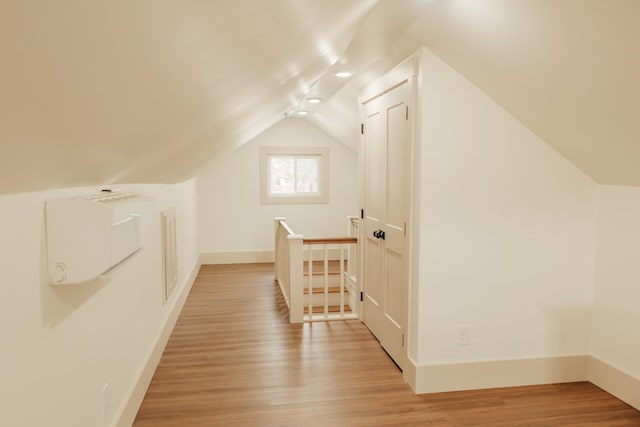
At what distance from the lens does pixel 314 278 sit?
6.29m

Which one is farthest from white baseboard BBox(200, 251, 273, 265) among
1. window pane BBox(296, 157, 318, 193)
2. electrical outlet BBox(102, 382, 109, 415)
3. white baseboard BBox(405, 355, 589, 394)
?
electrical outlet BBox(102, 382, 109, 415)

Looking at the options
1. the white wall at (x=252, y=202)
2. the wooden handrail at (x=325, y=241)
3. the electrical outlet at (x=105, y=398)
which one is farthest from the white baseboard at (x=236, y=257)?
the electrical outlet at (x=105, y=398)

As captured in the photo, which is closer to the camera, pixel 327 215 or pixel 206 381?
pixel 206 381

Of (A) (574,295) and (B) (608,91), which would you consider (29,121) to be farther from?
(A) (574,295)

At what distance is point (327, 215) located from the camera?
774cm

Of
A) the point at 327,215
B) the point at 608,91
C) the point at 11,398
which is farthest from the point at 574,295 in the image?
the point at 327,215

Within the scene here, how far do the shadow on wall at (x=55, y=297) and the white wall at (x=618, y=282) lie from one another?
2.93 meters

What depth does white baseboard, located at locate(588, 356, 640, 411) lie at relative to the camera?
2.72 m

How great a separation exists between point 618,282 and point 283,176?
221 inches

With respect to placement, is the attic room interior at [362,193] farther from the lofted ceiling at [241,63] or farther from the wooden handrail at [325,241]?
the wooden handrail at [325,241]

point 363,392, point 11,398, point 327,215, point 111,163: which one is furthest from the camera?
point 327,215

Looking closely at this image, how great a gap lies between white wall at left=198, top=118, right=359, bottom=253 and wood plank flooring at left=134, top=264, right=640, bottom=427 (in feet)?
11.1

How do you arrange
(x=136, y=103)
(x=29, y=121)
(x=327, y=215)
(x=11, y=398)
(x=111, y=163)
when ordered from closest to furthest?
1. (x=29, y=121)
2. (x=136, y=103)
3. (x=11, y=398)
4. (x=111, y=163)
5. (x=327, y=215)

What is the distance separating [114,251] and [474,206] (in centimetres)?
218
